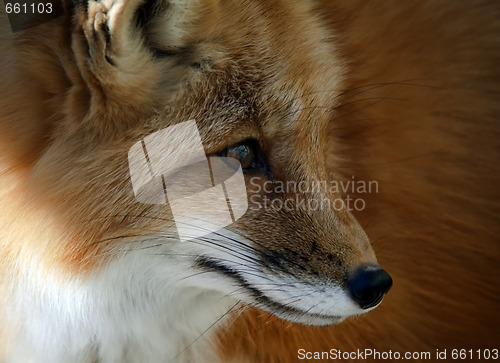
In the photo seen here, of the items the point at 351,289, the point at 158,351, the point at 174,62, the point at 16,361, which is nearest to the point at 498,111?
the point at 351,289

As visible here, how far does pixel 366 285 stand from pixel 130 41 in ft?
3.06

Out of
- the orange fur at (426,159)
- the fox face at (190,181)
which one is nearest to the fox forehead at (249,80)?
the fox face at (190,181)

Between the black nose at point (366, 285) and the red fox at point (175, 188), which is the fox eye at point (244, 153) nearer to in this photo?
the red fox at point (175, 188)

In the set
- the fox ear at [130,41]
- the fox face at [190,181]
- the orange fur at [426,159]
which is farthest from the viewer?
the orange fur at [426,159]

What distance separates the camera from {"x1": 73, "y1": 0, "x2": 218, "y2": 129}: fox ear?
62.4 inches

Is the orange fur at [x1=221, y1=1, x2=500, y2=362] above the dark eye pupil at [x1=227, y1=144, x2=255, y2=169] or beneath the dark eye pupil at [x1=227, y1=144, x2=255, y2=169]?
beneath

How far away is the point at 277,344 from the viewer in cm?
225

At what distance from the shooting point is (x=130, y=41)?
1.64m

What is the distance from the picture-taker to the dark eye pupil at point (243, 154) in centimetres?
179

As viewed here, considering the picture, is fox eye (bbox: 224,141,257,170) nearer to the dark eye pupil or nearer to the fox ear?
the dark eye pupil

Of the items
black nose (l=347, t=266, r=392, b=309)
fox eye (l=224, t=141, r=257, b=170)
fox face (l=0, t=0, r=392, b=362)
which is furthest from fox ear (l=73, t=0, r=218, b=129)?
black nose (l=347, t=266, r=392, b=309)

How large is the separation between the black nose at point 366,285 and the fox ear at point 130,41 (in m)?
0.77

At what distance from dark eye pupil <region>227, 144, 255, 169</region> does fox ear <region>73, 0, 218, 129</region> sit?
28 cm

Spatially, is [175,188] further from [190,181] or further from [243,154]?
[243,154]
